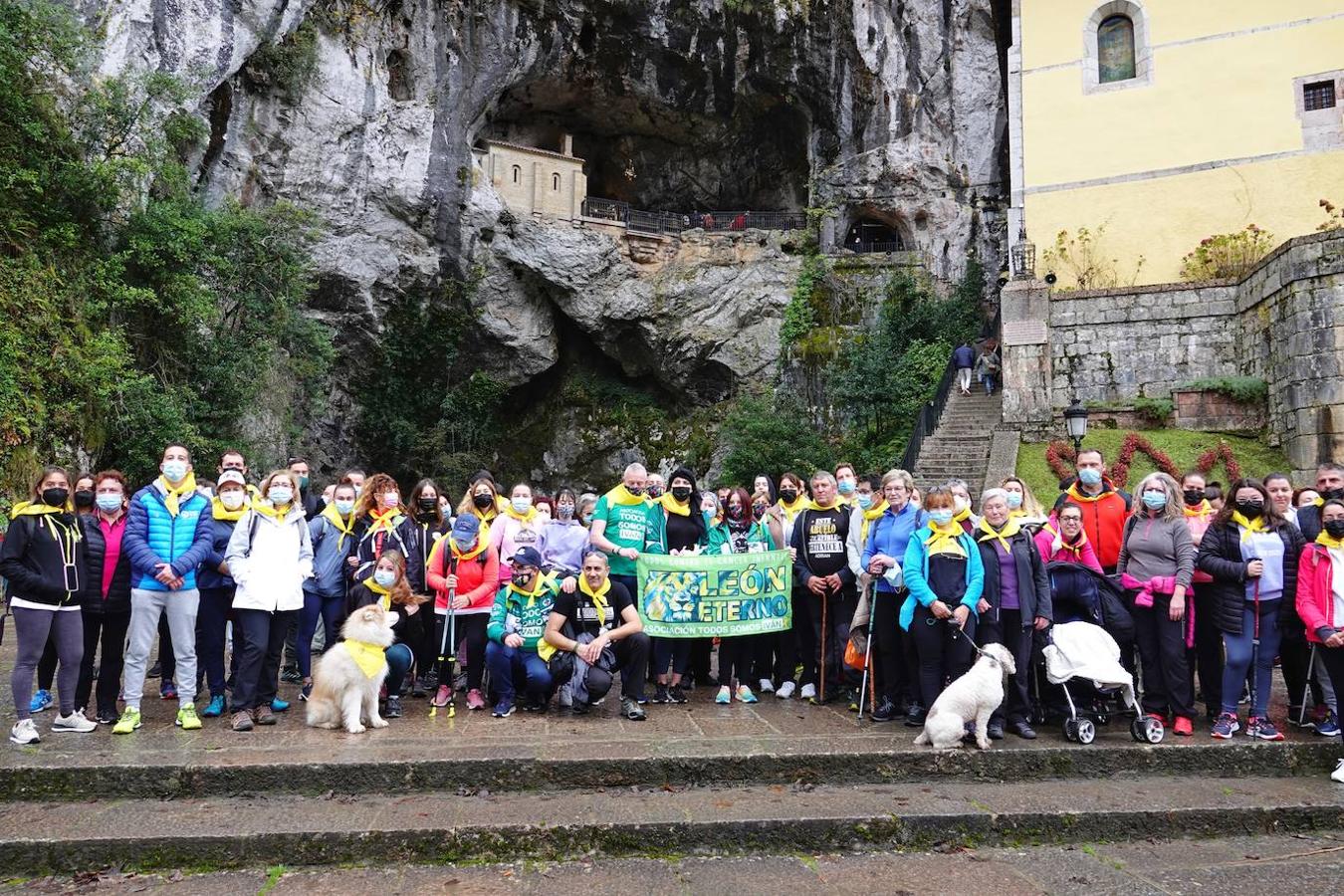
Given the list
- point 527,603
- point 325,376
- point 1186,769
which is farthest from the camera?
point 325,376

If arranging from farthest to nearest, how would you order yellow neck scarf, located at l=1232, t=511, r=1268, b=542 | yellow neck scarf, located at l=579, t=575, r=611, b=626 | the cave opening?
the cave opening, yellow neck scarf, located at l=579, t=575, r=611, b=626, yellow neck scarf, located at l=1232, t=511, r=1268, b=542

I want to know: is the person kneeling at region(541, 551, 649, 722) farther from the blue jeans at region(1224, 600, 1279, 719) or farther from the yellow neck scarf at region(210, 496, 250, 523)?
the blue jeans at region(1224, 600, 1279, 719)

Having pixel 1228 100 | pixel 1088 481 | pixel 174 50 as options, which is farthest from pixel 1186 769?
pixel 174 50

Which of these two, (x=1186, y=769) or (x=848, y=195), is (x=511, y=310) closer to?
(x=848, y=195)

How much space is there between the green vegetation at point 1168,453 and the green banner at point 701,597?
10.00 meters

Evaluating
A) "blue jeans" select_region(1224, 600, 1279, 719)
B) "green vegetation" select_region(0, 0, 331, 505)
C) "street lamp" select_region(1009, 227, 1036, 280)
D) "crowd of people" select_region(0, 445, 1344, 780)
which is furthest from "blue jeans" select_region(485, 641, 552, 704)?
"street lamp" select_region(1009, 227, 1036, 280)

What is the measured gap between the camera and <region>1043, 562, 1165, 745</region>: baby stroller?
5.99 m

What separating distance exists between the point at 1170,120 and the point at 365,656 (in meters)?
22.4

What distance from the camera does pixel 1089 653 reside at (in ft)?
20.0

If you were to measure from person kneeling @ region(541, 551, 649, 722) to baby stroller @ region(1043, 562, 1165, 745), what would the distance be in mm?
3134

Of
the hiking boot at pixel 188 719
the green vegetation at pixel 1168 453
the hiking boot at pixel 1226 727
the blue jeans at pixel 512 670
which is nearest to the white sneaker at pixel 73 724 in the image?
the hiking boot at pixel 188 719

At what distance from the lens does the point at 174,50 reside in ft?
64.1

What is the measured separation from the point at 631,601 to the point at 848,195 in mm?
25377

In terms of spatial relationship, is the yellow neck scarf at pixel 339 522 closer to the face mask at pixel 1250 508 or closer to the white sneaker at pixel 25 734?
the white sneaker at pixel 25 734
